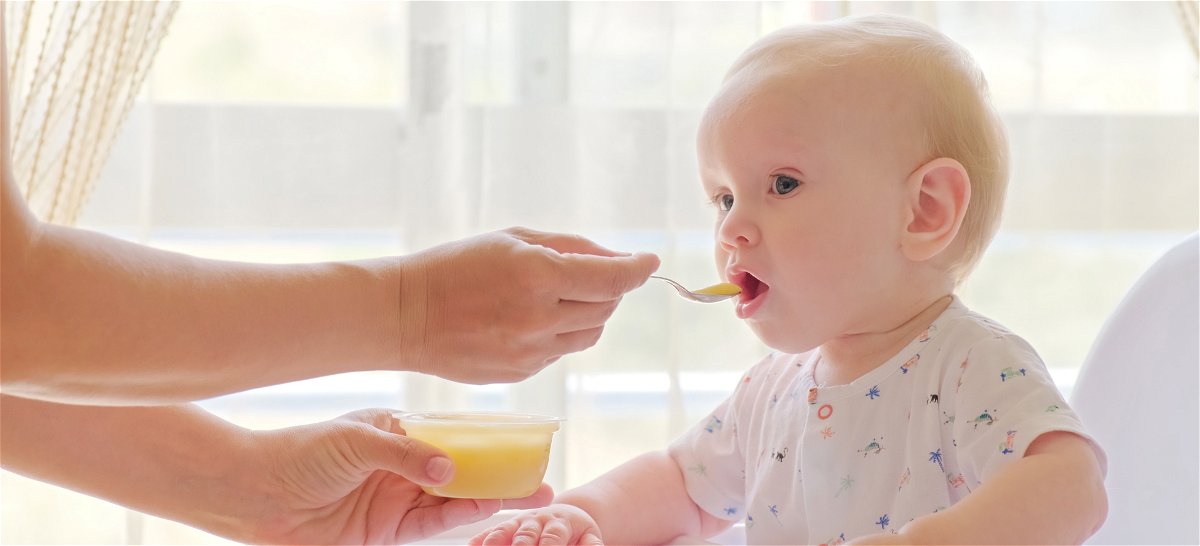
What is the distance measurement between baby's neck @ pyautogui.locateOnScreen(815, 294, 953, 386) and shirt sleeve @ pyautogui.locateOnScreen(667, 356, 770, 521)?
0.18m

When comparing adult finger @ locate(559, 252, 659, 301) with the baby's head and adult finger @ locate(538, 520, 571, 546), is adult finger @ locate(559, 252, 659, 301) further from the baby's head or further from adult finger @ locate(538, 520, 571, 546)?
adult finger @ locate(538, 520, 571, 546)

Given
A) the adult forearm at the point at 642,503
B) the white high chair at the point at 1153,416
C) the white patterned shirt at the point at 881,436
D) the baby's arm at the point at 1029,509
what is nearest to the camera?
the baby's arm at the point at 1029,509

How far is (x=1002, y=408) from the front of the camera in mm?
1109

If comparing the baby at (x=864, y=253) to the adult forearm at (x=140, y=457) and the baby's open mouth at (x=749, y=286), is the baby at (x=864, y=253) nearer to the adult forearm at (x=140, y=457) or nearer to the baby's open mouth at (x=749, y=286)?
the baby's open mouth at (x=749, y=286)

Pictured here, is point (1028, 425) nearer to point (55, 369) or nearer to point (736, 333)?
point (55, 369)

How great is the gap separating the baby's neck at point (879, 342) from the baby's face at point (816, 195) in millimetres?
46

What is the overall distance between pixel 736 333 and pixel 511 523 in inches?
49.2

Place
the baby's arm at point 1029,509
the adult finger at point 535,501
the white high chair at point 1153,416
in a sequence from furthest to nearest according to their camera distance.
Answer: the white high chair at point 1153,416 → the adult finger at point 535,501 → the baby's arm at point 1029,509

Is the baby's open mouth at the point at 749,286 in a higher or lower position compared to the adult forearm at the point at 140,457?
higher

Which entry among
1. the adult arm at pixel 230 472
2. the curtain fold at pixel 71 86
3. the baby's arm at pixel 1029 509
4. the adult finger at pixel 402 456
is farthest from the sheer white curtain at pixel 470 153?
the baby's arm at pixel 1029 509

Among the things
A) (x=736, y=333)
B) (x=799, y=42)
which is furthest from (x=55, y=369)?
(x=736, y=333)

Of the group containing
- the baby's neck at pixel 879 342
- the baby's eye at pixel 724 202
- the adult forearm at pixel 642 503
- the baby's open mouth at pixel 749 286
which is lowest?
the adult forearm at pixel 642 503

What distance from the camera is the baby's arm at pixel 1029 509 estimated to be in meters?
1.01

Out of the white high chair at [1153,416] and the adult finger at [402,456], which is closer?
the adult finger at [402,456]
